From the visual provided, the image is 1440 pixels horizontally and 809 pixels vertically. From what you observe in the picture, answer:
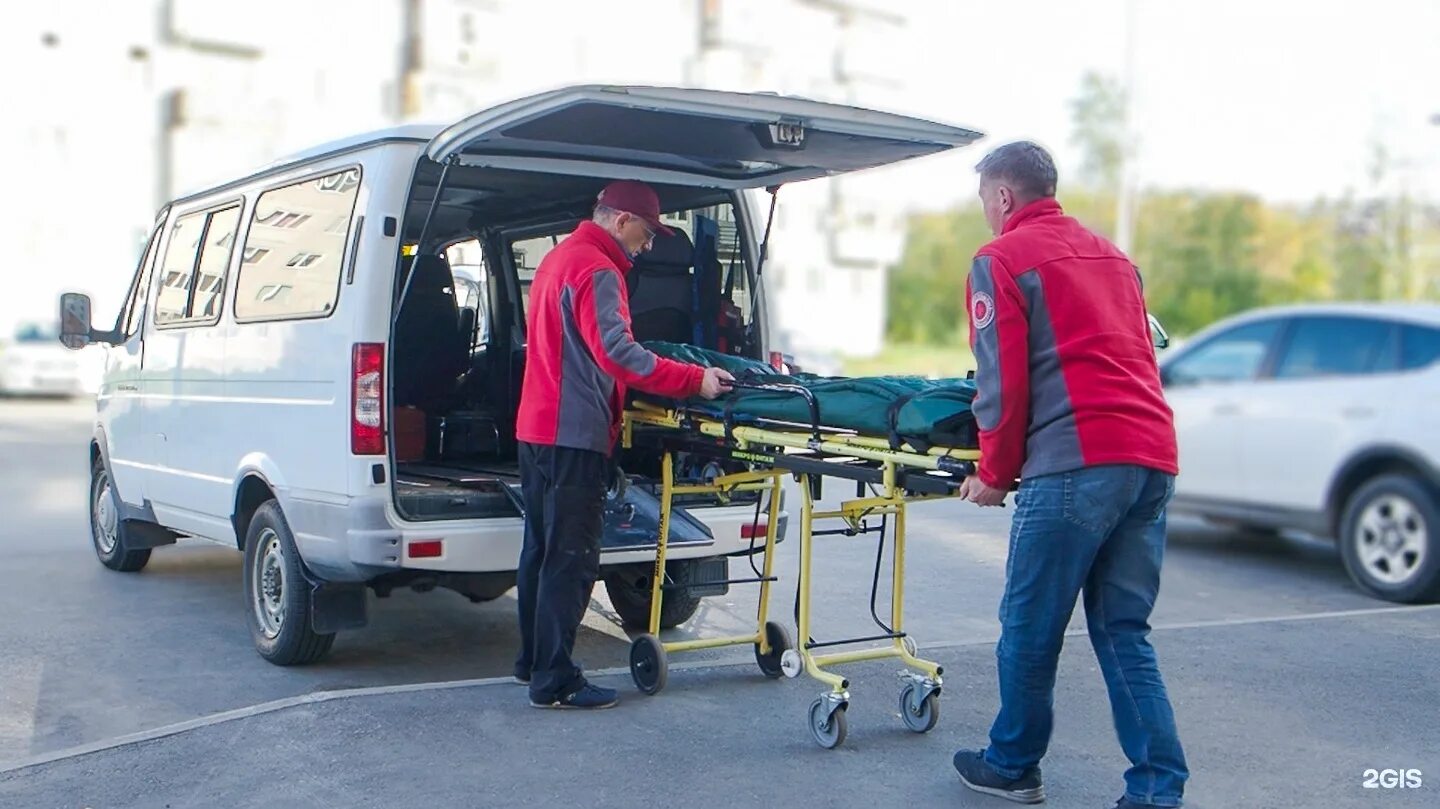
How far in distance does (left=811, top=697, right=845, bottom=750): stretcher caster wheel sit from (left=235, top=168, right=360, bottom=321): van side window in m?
2.57

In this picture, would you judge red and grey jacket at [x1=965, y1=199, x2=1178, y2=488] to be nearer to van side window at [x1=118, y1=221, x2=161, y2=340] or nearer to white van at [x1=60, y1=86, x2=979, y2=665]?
white van at [x1=60, y1=86, x2=979, y2=665]

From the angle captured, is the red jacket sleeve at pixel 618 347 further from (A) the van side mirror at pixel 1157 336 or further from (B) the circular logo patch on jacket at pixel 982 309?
(A) the van side mirror at pixel 1157 336

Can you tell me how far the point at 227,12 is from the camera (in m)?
41.4

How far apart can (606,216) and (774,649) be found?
1.89 m

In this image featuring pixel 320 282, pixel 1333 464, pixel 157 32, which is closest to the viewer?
pixel 320 282

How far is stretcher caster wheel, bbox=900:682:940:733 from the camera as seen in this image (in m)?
5.18

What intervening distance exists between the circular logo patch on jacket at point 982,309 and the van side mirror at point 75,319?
5.61 meters

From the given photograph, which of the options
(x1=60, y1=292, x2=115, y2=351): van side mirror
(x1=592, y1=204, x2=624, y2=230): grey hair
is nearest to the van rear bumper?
(x1=592, y1=204, x2=624, y2=230): grey hair

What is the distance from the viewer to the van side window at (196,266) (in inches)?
279

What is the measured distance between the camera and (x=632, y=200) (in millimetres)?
5688

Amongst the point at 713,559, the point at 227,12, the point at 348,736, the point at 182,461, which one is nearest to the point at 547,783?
the point at 348,736

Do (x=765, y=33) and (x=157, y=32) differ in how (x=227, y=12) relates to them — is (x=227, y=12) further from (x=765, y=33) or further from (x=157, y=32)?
(x=765, y=33)

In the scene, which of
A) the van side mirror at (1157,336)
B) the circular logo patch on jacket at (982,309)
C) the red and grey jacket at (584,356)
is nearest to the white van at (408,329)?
the red and grey jacket at (584,356)

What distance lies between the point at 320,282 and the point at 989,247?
308 centimetres
